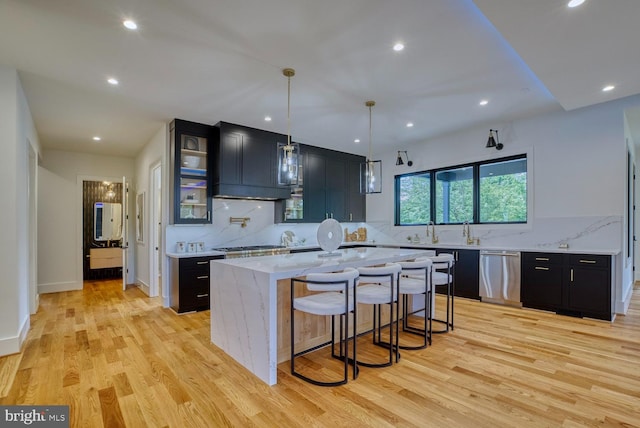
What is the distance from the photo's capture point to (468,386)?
2.42m

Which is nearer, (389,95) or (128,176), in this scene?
(389,95)

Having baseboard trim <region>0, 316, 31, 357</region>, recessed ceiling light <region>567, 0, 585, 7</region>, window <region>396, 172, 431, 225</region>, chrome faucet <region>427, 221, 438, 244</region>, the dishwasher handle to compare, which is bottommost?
baseboard trim <region>0, 316, 31, 357</region>

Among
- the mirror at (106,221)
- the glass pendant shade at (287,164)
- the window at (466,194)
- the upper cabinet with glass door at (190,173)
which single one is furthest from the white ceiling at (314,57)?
the mirror at (106,221)

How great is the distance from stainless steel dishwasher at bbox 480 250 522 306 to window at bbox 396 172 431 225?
1528 millimetres

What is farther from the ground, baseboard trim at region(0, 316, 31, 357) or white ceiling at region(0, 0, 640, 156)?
white ceiling at region(0, 0, 640, 156)

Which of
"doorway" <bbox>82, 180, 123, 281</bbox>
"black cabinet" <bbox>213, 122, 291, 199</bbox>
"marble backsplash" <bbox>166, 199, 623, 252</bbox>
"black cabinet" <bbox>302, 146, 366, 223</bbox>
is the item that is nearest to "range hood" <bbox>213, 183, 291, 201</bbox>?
"black cabinet" <bbox>213, 122, 291, 199</bbox>

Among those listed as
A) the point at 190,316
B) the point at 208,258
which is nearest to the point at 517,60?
the point at 208,258

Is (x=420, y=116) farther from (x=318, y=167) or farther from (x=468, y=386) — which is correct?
(x=468, y=386)

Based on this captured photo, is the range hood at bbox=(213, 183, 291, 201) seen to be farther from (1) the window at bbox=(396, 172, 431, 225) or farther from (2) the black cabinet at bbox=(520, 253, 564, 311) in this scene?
(2) the black cabinet at bbox=(520, 253, 564, 311)

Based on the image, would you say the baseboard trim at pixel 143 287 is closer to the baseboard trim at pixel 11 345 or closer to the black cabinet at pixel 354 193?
the baseboard trim at pixel 11 345

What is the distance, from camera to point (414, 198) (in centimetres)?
652

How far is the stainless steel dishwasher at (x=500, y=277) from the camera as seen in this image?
15.3 ft

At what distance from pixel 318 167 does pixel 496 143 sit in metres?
3.14

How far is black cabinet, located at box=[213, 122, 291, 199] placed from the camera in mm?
4801
